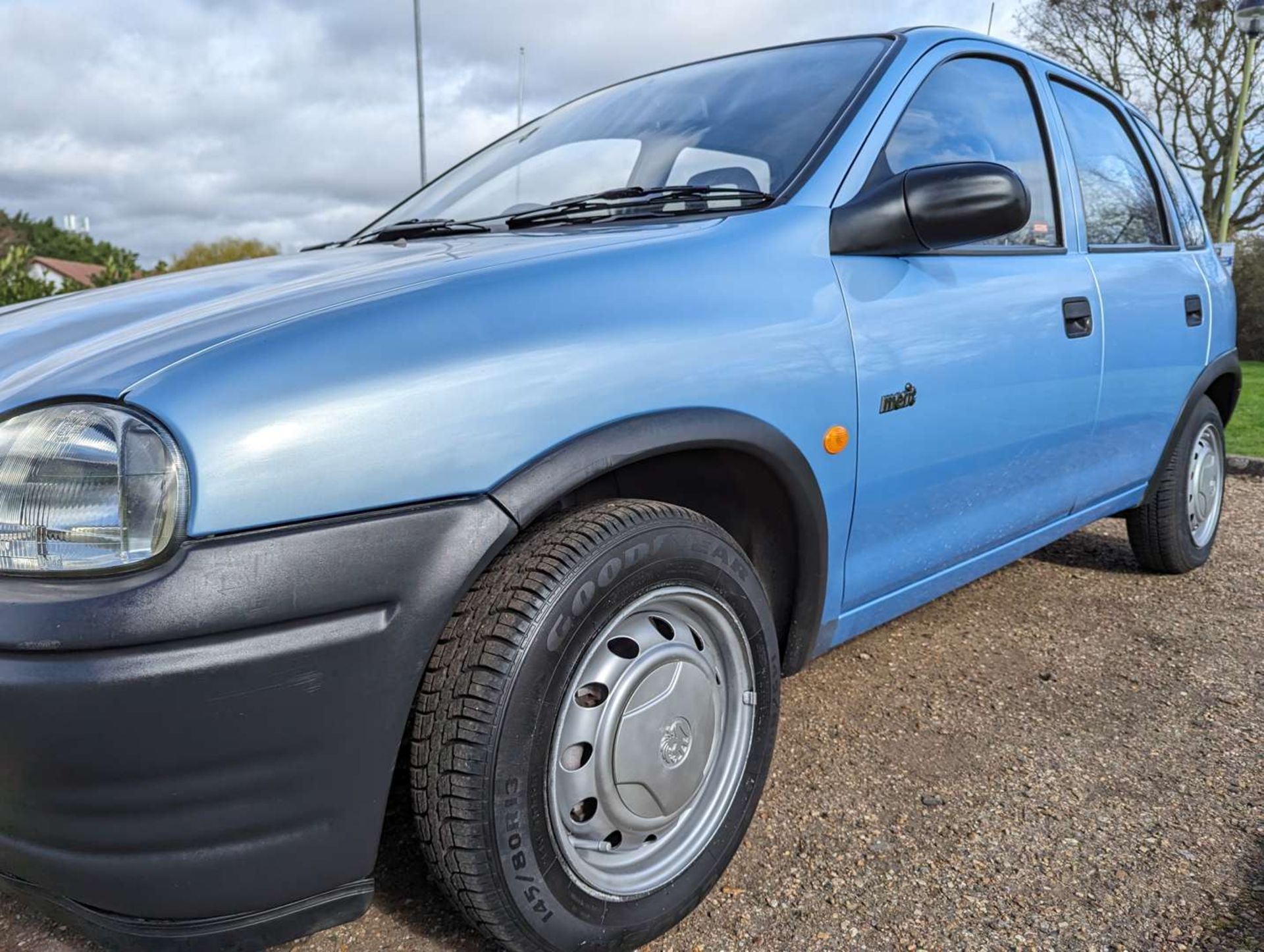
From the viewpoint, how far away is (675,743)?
1.64 m

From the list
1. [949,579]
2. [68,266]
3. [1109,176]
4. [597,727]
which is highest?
[68,266]

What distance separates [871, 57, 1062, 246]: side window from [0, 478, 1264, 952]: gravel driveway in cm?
123

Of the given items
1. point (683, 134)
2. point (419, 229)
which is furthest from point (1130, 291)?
point (419, 229)

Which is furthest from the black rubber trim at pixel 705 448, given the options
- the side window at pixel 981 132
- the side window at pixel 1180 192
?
the side window at pixel 1180 192

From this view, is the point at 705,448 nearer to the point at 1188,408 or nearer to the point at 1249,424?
the point at 1188,408

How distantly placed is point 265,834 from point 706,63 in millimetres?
2212

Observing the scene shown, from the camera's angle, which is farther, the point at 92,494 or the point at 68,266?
the point at 68,266

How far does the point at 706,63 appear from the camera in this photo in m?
2.65

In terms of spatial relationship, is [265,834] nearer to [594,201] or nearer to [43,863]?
[43,863]

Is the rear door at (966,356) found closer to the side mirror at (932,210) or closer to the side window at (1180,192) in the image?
the side mirror at (932,210)

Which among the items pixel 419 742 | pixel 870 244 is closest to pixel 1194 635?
pixel 870 244

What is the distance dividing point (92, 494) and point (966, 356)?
5.70ft

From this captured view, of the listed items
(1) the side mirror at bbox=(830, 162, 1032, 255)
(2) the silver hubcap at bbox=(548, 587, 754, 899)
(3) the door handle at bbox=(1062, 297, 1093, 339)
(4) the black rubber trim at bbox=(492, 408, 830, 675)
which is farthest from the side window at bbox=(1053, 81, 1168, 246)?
(2) the silver hubcap at bbox=(548, 587, 754, 899)

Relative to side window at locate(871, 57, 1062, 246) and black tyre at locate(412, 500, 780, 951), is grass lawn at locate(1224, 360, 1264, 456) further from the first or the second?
black tyre at locate(412, 500, 780, 951)
